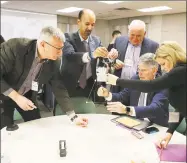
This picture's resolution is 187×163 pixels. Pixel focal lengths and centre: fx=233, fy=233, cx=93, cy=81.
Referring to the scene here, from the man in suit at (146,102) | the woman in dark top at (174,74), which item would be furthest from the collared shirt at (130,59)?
the woman in dark top at (174,74)

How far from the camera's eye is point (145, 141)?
139cm

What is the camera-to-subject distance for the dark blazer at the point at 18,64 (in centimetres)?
163

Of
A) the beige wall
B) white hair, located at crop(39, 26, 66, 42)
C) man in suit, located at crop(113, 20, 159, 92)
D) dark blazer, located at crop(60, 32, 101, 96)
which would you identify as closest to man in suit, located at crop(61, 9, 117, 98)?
dark blazer, located at crop(60, 32, 101, 96)

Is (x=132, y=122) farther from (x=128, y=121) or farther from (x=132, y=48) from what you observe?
(x=132, y=48)

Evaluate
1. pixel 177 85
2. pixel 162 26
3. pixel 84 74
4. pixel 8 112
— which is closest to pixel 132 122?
pixel 177 85

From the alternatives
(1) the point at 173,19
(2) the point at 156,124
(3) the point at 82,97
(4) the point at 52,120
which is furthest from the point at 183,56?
(1) the point at 173,19

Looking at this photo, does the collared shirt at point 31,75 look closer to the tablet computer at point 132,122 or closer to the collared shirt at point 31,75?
the collared shirt at point 31,75

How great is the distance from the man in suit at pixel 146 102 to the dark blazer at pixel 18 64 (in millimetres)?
384

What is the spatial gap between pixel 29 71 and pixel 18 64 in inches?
4.2

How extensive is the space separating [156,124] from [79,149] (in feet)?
2.13

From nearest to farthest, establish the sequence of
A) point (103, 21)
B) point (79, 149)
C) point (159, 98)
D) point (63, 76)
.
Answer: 1. point (79, 149)
2. point (159, 98)
3. point (63, 76)
4. point (103, 21)

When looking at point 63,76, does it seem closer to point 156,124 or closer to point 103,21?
point 156,124

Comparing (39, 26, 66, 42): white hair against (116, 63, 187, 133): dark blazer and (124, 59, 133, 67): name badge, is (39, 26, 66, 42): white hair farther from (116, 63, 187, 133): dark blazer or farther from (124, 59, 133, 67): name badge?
(124, 59, 133, 67): name badge

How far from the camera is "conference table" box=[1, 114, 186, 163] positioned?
1.19m
